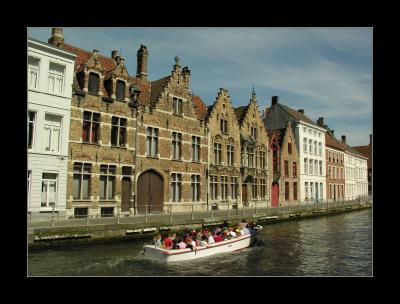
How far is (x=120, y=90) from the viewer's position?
81.0ft

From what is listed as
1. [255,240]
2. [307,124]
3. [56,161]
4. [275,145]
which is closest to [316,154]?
[307,124]

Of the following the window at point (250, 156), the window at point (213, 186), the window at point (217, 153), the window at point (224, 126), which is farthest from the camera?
the window at point (250, 156)

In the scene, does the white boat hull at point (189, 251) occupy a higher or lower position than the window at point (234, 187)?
lower

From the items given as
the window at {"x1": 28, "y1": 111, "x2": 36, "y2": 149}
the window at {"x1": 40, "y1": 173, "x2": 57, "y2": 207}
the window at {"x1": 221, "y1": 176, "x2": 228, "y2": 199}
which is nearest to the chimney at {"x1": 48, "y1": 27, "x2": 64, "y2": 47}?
the window at {"x1": 28, "y1": 111, "x2": 36, "y2": 149}

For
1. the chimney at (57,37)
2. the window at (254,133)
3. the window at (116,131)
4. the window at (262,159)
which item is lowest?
the window at (262,159)

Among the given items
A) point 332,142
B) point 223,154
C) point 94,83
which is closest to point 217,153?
point 223,154

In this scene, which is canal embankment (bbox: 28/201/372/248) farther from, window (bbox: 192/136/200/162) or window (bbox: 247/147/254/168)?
window (bbox: 247/147/254/168)

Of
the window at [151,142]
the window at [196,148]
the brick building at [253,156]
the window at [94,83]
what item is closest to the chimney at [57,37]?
the window at [94,83]

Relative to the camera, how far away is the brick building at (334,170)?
51094 millimetres

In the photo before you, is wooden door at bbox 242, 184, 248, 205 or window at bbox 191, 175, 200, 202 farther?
wooden door at bbox 242, 184, 248, 205

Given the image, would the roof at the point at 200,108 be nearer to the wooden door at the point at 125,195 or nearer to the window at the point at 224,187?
the window at the point at 224,187

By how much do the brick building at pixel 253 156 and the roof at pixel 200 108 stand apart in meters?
→ 4.02

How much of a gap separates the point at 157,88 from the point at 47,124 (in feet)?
32.4

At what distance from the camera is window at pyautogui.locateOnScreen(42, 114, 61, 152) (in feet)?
67.2
